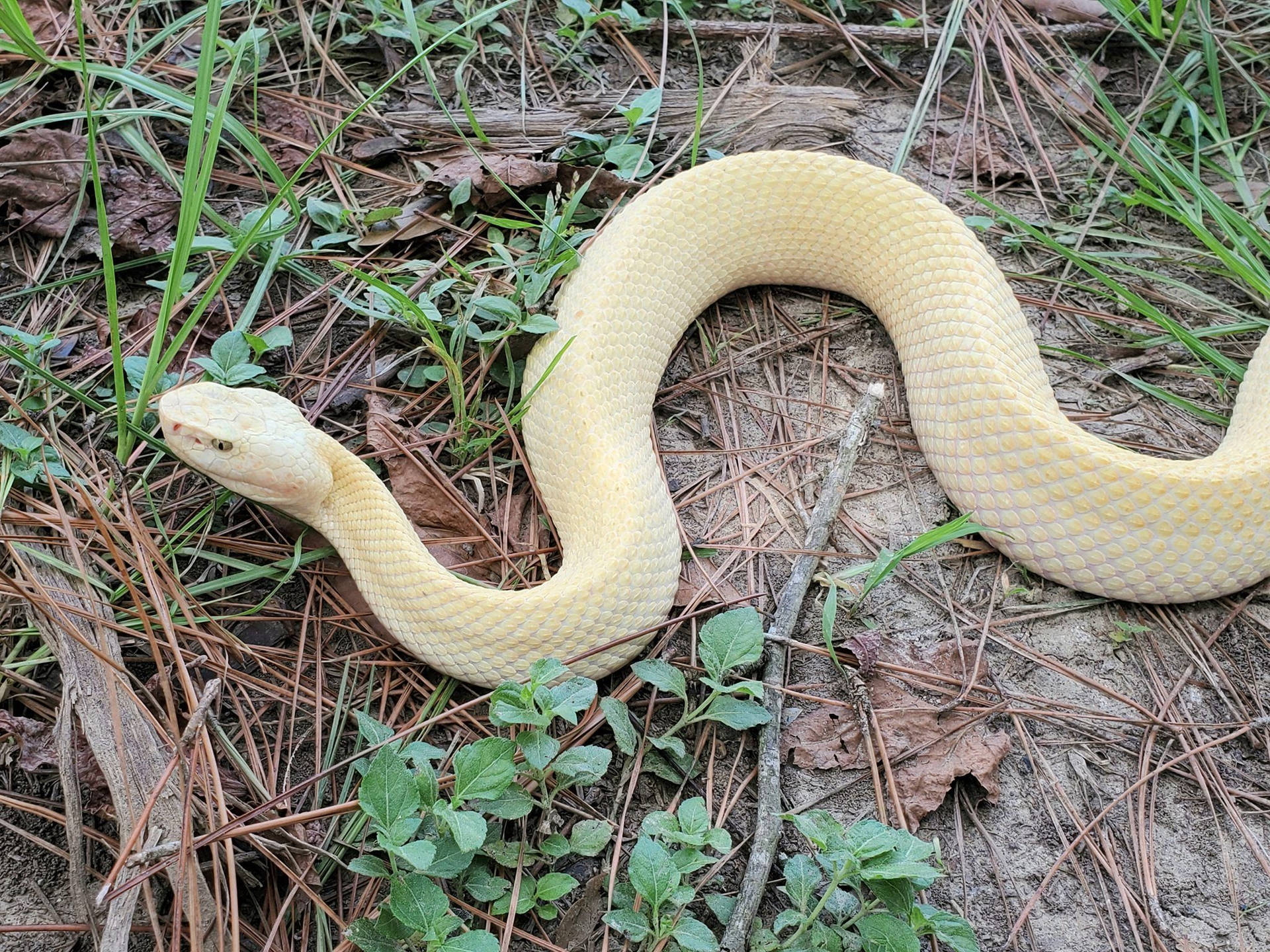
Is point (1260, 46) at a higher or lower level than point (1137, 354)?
higher

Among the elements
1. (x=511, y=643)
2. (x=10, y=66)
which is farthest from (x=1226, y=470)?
(x=10, y=66)

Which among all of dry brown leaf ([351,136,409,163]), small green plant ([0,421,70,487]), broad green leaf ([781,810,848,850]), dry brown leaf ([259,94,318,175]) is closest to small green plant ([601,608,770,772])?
broad green leaf ([781,810,848,850])

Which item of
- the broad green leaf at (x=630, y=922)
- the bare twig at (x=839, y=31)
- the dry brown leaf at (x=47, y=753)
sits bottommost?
the dry brown leaf at (x=47, y=753)

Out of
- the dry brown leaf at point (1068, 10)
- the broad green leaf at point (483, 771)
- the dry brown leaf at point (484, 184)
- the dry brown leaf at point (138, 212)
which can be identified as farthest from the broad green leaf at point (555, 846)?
the dry brown leaf at point (1068, 10)

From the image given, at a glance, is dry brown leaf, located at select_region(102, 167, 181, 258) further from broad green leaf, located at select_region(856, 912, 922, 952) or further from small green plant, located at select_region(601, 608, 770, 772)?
broad green leaf, located at select_region(856, 912, 922, 952)

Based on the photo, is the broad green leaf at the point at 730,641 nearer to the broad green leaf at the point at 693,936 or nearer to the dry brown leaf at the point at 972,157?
the broad green leaf at the point at 693,936

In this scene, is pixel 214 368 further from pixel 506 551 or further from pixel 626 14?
pixel 626 14
